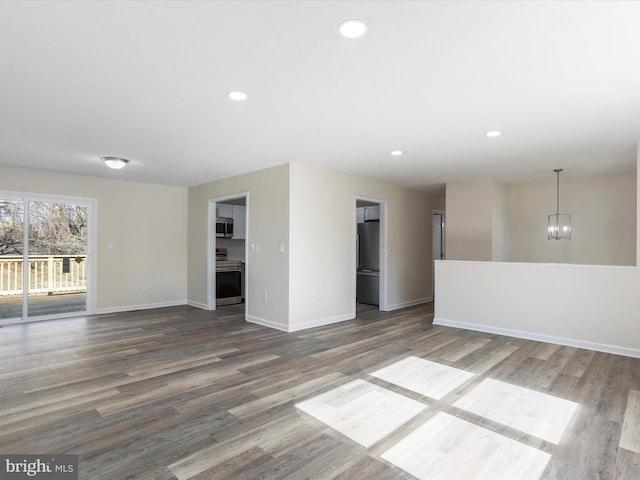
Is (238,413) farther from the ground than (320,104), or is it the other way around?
(320,104)

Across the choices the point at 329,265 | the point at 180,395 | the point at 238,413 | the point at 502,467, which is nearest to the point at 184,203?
the point at 329,265

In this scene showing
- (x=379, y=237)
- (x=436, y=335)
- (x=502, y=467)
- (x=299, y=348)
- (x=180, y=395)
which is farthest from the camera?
(x=379, y=237)

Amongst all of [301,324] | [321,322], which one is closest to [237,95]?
[301,324]

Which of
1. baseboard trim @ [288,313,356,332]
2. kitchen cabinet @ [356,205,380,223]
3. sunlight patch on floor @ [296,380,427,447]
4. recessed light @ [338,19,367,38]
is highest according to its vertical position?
recessed light @ [338,19,367,38]

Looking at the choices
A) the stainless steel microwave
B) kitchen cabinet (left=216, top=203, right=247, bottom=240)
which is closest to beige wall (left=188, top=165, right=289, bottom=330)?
the stainless steel microwave

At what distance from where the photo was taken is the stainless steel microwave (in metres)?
7.17

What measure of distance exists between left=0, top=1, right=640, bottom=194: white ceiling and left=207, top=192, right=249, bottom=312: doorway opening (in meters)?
2.50

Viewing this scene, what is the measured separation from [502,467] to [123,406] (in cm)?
257

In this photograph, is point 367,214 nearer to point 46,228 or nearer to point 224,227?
point 224,227

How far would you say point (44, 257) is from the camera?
18.4 feet

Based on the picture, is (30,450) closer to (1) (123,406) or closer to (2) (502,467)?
(1) (123,406)

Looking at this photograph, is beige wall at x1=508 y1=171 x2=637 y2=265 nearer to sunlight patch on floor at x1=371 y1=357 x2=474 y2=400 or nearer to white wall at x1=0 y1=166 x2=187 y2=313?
sunlight patch on floor at x1=371 y1=357 x2=474 y2=400

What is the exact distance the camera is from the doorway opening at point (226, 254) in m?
6.66

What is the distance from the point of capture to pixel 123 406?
105 inches
